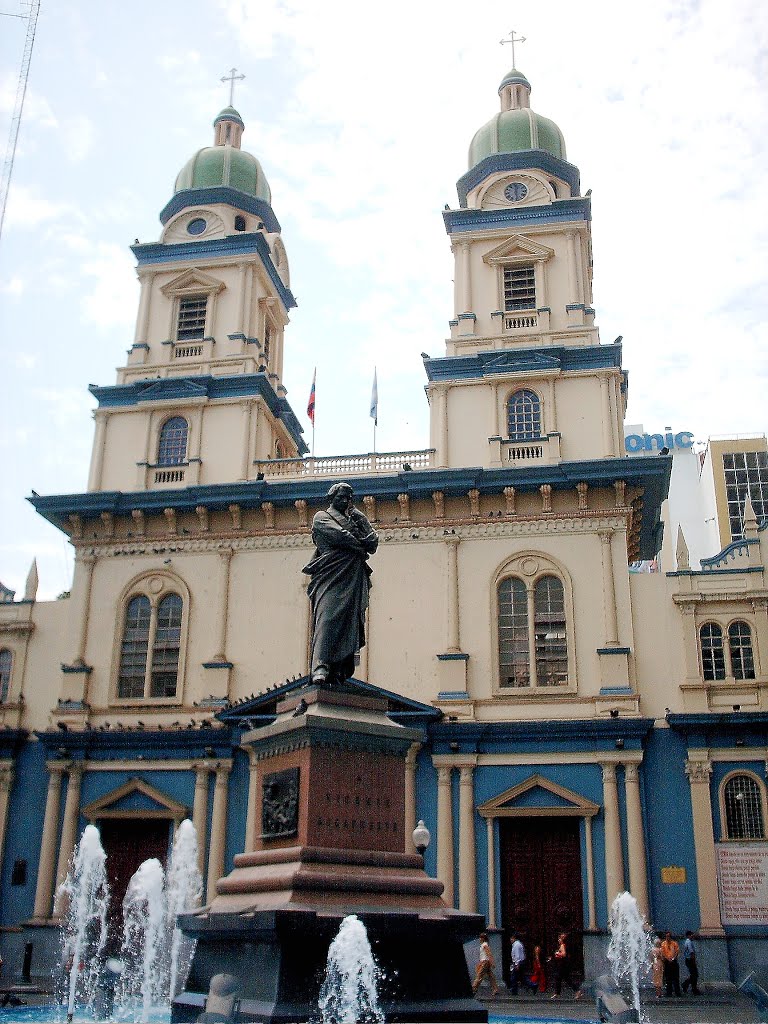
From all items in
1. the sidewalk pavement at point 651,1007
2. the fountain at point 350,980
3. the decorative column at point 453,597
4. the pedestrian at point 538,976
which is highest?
the decorative column at point 453,597

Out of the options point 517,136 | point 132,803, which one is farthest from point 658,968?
point 517,136

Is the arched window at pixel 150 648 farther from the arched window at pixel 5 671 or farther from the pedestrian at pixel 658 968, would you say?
the pedestrian at pixel 658 968

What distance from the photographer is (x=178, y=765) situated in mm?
28609

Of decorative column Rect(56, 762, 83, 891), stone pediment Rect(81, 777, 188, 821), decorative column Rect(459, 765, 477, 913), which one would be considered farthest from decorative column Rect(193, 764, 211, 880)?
decorative column Rect(459, 765, 477, 913)

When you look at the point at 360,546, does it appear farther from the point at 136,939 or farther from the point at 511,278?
the point at 511,278

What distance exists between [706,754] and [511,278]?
14.8 meters

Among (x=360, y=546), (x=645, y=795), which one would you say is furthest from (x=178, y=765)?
(x=360, y=546)

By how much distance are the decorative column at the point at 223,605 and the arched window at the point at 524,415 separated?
333 inches

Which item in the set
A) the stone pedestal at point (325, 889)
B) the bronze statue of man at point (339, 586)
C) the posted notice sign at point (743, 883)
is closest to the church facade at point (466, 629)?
the posted notice sign at point (743, 883)

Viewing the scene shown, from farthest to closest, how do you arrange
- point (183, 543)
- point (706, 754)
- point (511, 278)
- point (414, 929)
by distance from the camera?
point (511, 278)
point (183, 543)
point (706, 754)
point (414, 929)

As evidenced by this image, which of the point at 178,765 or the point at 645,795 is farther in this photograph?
the point at 178,765

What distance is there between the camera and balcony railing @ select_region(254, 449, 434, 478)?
30625 mm

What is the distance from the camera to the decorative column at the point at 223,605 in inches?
1153

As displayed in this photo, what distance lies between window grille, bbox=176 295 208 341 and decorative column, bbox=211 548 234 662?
25.7ft
